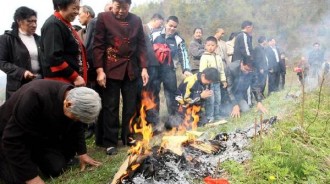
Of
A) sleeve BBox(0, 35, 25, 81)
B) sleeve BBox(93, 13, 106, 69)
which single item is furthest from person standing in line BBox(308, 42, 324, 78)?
sleeve BBox(0, 35, 25, 81)

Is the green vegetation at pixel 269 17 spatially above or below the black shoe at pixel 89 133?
above

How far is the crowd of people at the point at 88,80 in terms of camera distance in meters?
3.16

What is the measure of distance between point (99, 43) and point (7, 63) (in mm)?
1265

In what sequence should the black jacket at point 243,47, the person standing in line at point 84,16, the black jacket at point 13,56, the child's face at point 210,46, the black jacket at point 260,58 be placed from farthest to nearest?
the black jacket at point 260,58
the black jacket at point 243,47
the child's face at point 210,46
the person standing in line at point 84,16
the black jacket at point 13,56

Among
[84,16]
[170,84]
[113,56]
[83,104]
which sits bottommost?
[170,84]

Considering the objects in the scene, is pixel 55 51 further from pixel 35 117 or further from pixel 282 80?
pixel 282 80

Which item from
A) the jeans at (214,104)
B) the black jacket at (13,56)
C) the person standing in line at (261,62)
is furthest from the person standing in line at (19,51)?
the person standing in line at (261,62)

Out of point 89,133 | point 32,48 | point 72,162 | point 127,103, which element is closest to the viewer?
point 72,162

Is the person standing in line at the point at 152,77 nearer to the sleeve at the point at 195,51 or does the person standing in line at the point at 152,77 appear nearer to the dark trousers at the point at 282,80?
the sleeve at the point at 195,51

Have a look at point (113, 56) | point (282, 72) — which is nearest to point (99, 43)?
point (113, 56)

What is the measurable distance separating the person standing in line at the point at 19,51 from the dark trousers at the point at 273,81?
7.15m

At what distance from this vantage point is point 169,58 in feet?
20.6

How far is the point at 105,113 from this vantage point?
188 inches

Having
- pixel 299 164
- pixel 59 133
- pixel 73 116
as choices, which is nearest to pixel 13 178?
pixel 59 133
